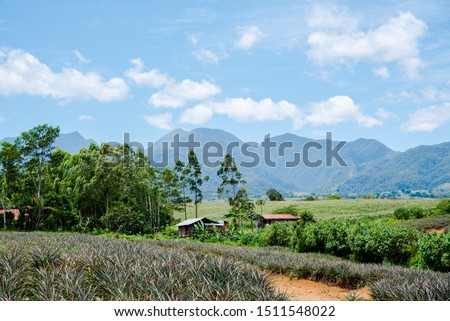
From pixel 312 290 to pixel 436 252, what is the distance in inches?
226

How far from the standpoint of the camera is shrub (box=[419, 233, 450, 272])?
13.9 m

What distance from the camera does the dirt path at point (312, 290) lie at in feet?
30.6

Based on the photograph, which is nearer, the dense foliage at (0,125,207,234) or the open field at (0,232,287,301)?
the open field at (0,232,287,301)

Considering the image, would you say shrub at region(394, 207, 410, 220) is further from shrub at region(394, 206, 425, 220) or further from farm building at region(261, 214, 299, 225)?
farm building at region(261, 214, 299, 225)

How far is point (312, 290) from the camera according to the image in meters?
10.8

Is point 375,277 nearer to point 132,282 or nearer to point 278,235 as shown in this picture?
point 132,282

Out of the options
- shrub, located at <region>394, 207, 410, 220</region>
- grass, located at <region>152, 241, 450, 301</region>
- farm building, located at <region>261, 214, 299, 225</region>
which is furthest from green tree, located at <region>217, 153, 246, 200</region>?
grass, located at <region>152, 241, 450, 301</region>

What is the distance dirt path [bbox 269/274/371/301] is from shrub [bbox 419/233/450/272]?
200 inches

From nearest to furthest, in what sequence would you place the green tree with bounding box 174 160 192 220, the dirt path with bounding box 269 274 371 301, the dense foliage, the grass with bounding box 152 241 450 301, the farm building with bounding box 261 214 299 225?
the grass with bounding box 152 241 450 301
the dirt path with bounding box 269 274 371 301
the dense foliage
the green tree with bounding box 174 160 192 220
the farm building with bounding box 261 214 299 225

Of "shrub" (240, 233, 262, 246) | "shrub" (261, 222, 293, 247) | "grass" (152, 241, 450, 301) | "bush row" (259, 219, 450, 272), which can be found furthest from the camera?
"shrub" (240, 233, 262, 246)

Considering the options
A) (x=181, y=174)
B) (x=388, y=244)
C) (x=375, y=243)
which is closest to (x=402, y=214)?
(x=181, y=174)

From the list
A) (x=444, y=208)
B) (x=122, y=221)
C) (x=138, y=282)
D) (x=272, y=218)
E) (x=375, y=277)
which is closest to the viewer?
(x=138, y=282)

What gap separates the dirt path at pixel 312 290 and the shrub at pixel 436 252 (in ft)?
16.7

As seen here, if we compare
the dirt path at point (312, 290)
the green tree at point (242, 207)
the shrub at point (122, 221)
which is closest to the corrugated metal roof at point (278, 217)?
the green tree at point (242, 207)
